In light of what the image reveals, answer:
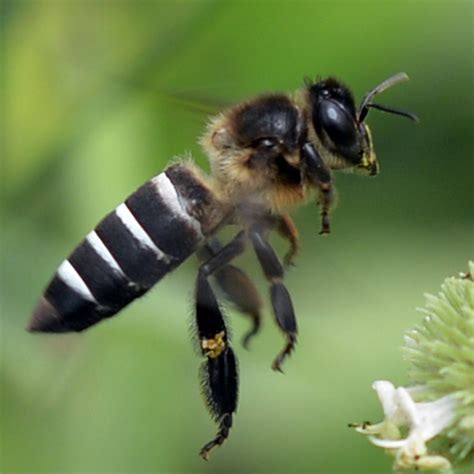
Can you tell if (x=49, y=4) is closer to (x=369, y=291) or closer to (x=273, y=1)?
(x=273, y=1)

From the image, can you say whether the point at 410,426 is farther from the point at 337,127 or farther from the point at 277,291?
the point at 337,127

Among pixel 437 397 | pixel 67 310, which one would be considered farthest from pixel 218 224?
pixel 437 397

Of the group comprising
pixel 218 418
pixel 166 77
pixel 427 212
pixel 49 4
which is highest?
pixel 49 4

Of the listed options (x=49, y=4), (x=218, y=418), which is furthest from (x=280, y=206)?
(x=49, y=4)

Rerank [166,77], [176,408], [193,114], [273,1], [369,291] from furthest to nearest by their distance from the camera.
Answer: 1. [273,1]
2. [166,77]
3. [176,408]
4. [193,114]
5. [369,291]

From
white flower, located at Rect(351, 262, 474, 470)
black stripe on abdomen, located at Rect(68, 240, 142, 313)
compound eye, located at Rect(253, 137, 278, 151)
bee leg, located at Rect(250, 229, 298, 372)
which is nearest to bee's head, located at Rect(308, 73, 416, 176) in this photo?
compound eye, located at Rect(253, 137, 278, 151)

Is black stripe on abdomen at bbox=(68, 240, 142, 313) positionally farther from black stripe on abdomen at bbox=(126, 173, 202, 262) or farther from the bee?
black stripe on abdomen at bbox=(126, 173, 202, 262)
